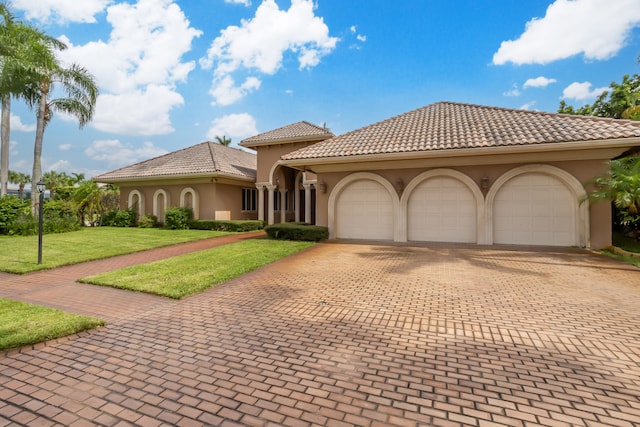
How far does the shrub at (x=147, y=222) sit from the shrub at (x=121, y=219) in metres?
1.24

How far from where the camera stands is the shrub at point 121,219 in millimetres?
22875

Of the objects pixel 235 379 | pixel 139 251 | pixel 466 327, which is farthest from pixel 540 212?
pixel 139 251

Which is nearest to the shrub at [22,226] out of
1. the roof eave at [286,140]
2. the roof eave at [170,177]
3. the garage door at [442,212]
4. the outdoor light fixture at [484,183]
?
the roof eave at [170,177]

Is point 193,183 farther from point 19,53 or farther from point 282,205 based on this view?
point 19,53

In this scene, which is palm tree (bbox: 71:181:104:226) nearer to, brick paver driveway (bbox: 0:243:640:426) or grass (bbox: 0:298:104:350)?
grass (bbox: 0:298:104:350)

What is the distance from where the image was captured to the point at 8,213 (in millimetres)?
16672

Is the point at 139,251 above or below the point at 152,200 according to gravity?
below

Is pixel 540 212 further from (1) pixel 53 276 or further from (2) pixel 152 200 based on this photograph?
(2) pixel 152 200

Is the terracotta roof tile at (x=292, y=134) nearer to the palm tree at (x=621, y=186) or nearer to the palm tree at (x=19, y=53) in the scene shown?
the palm tree at (x=19, y=53)

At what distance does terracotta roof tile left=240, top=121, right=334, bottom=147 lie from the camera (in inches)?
761

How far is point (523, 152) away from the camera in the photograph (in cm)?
1170

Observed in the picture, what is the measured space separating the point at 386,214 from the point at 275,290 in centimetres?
854

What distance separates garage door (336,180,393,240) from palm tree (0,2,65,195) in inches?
741

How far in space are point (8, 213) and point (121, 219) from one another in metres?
6.56
